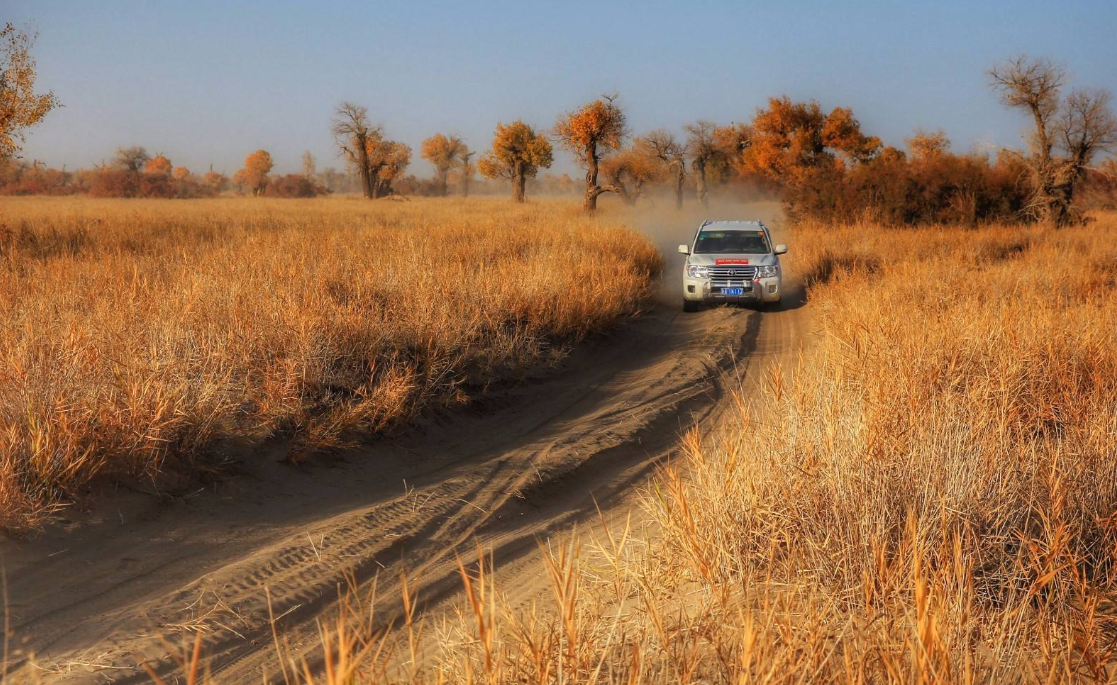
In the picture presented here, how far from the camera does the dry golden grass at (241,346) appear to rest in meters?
4.98

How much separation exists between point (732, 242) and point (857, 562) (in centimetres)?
1309

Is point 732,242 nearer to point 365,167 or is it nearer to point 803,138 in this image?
point 803,138

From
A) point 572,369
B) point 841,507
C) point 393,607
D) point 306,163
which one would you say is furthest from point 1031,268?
point 306,163

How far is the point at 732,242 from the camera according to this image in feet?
52.4

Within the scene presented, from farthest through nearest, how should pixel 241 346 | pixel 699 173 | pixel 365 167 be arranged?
pixel 365 167 < pixel 699 173 < pixel 241 346

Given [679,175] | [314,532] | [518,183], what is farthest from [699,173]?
[314,532]

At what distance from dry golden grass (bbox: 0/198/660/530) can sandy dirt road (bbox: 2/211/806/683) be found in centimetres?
32

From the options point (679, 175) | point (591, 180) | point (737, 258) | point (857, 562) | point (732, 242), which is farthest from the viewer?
point (679, 175)

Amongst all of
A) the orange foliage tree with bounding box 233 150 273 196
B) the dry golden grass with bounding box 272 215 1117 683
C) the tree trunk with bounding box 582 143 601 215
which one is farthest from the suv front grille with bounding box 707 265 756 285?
the orange foliage tree with bounding box 233 150 273 196

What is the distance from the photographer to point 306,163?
151250mm

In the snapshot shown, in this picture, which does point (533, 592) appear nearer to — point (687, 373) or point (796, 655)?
point (796, 655)

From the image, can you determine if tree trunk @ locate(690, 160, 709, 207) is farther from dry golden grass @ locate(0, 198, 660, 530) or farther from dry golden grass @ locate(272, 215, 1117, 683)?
dry golden grass @ locate(272, 215, 1117, 683)

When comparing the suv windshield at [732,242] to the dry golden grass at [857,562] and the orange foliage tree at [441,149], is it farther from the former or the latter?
the orange foliage tree at [441,149]

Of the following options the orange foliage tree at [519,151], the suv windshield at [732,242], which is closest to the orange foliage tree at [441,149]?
the orange foliage tree at [519,151]
